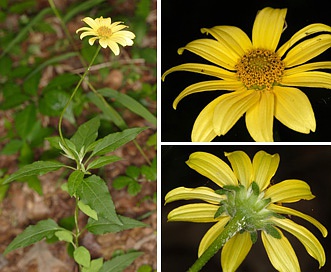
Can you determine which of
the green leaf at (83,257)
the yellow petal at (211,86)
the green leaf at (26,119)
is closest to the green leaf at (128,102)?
the green leaf at (26,119)

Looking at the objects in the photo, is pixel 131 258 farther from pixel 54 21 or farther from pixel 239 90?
pixel 54 21

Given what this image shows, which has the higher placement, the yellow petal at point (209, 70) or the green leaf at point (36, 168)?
the yellow petal at point (209, 70)

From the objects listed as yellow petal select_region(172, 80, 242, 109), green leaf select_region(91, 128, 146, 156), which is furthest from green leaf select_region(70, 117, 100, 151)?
yellow petal select_region(172, 80, 242, 109)

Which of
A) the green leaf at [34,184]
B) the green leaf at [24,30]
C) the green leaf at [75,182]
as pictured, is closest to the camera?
the green leaf at [75,182]

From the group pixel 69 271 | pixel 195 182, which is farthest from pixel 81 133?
pixel 69 271

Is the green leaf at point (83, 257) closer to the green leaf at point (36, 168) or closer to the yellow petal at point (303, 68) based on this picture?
the green leaf at point (36, 168)

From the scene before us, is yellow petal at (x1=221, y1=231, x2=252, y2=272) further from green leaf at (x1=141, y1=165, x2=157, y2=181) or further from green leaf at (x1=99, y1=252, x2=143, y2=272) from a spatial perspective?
green leaf at (x1=141, y1=165, x2=157, y2=181)

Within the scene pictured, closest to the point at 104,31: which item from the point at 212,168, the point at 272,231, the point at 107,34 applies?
the point at 107,34

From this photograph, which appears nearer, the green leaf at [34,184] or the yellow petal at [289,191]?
the yellow petal at [289,191]
